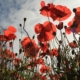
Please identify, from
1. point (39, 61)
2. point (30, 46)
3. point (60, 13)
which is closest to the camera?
point (60, 13)

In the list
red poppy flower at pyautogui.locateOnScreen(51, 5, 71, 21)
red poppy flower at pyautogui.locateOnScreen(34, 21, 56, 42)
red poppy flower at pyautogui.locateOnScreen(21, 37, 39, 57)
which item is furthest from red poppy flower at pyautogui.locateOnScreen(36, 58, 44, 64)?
red poppy flower at pyautogui.locateOnScreen(51, 5, 71, 21)

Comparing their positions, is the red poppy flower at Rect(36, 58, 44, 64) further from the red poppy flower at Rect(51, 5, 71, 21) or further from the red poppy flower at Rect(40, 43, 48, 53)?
the red poppy flower at Rect(51, 5, 71, 21)

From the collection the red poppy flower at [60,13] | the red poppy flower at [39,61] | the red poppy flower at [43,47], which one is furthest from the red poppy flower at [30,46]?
the red poppy flower at [60,13]

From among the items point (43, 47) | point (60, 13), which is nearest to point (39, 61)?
point (43, 47)

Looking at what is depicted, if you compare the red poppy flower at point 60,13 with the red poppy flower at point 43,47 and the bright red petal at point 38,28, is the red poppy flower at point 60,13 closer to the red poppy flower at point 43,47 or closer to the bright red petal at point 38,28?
→ the bright red petal at point 38,28

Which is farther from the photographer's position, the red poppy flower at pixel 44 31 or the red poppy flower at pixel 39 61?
the red poppy flower at pixel 39 61

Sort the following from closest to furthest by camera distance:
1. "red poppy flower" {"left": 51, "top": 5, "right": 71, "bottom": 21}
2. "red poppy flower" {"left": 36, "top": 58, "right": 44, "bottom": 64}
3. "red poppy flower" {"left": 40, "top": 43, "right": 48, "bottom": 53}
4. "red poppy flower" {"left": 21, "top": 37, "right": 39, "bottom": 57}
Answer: "red poppy flower" {"left": 51, "top": 5, "right": 71, "bottom": 21}, "red poppy flower" {"left": 21, "top": 37, "right": 39, "bottom": 57}, "red poppy flower" {"left": 40, "top": 43, "right": 48, "bottom": 53}, "red poppy flower" {"left": 36, "top": 58, "right": 44, "bottom": 64}

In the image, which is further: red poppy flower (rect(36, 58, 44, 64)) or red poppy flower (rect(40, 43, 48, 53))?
red poppy flower (rect(36, 58, 44, 64))

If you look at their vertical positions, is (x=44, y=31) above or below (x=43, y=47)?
above

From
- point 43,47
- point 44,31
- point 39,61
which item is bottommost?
point 39,61

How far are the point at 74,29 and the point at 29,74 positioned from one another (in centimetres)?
151

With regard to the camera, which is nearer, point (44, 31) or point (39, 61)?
point (44, 31)

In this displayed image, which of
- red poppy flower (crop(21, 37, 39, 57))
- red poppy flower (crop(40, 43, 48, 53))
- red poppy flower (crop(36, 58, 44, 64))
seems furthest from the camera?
red poppy flower (crop(36, 58, 44, 64))

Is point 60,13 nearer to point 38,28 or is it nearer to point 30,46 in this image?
point 38,28
